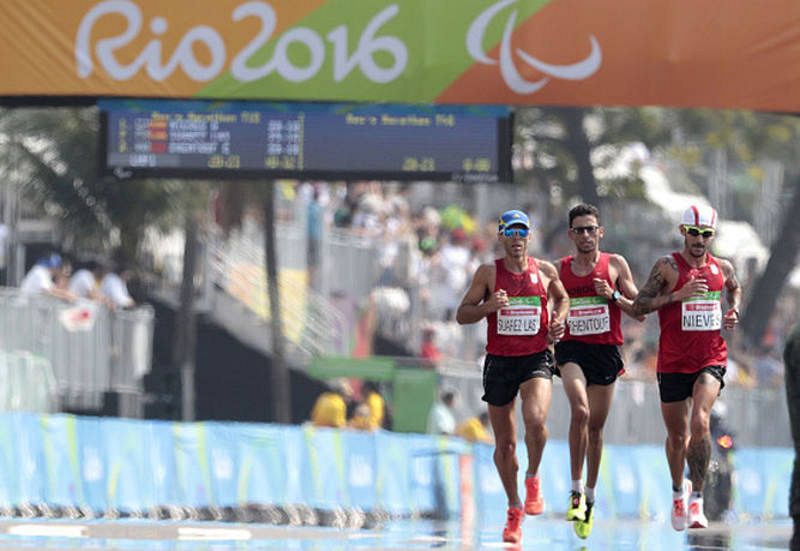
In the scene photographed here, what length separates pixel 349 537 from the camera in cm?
1858

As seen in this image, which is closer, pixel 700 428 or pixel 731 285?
pixel 700 428

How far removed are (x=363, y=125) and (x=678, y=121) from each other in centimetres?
1316

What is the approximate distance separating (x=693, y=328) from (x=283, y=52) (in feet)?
22.9

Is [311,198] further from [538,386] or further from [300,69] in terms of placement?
[538,386]

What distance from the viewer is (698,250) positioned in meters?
15.4

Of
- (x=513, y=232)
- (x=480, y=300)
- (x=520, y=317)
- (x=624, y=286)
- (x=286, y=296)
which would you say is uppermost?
(x=286, y=296)

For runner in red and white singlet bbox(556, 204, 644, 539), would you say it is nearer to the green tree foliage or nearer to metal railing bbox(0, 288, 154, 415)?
metal railing bbox(0, 288, 154, 415)

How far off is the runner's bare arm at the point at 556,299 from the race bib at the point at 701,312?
864 millimetres

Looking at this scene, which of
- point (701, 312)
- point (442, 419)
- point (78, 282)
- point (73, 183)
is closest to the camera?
point (701, 312)

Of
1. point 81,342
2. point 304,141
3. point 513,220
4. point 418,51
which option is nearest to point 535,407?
point 513,220

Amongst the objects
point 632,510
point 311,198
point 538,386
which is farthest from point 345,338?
point 538,386

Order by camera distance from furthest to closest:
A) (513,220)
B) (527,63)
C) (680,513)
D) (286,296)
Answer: (286,296), (527,63), (680,513), (513,220)

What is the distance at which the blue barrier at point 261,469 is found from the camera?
68.3ft

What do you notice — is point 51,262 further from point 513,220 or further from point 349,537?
point 513,220
